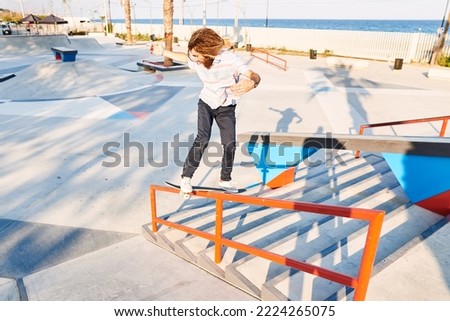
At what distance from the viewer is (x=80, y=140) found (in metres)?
7.66

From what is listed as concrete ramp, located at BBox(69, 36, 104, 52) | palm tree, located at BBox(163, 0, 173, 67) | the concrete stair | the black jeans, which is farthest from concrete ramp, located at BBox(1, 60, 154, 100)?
concrete ramp, located at BBox(69, 36, 104, 52)

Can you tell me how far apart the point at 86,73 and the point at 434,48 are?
21893 mm

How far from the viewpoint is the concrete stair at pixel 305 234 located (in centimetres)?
271

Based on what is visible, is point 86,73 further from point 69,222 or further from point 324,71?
point 324,71

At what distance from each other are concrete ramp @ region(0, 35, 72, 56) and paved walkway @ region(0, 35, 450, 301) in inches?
619

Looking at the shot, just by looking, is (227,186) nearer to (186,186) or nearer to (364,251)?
(186,186)

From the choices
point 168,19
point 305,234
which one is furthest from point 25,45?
point 305,234

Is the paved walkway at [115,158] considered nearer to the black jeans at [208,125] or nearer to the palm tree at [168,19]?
the black jeans at [208,125]

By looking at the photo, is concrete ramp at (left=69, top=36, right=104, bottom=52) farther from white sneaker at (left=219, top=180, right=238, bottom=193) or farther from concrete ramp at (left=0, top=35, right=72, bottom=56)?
white sneaker at (left=219, top=180, right=238, bottom=193)

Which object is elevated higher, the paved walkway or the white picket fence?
the white picket fence

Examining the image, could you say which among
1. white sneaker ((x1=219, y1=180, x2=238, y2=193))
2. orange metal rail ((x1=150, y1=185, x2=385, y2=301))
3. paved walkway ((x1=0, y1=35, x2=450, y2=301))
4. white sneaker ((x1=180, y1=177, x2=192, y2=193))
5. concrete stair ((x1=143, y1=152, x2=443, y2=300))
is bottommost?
paved walkway ((x1=0, y1=35, x2=450, y2=301))

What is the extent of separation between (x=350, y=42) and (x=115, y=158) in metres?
26.9

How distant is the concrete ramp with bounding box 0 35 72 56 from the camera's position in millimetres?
26516
